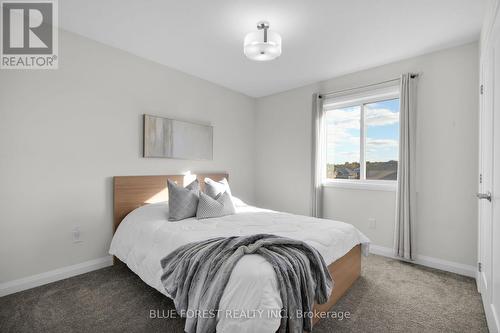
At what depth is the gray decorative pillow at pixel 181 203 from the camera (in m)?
2.60

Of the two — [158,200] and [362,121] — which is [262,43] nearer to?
[362,121]

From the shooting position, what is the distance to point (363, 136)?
11.5ft

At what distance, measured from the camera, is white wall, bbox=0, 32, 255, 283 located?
221 cm

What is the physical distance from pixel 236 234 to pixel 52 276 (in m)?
1.89

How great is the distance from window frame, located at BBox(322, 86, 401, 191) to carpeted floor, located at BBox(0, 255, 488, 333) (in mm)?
1147

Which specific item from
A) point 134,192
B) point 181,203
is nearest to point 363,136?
point 181,203

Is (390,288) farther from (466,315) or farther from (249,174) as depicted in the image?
(249,174)

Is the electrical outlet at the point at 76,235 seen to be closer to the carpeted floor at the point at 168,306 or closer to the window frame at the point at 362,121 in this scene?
the carpeted floor at the point at 168,306

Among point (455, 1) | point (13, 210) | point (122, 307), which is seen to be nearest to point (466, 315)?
point (455, 1)

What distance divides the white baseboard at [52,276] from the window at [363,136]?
3.17 meters

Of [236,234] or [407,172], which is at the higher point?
[407,172]

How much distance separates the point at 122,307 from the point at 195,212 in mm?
1066

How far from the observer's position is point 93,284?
2363 millimetres

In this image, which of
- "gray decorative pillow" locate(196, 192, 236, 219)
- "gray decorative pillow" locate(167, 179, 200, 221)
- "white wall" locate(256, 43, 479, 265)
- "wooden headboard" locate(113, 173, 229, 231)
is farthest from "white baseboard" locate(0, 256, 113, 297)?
"white wall" locate(256, 43, 479, 265)
